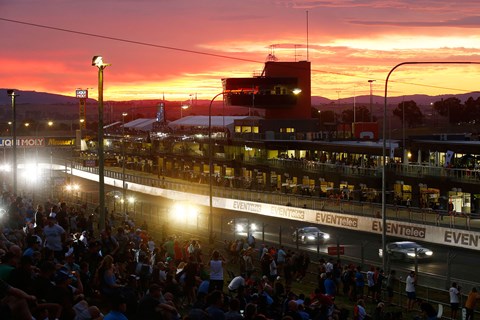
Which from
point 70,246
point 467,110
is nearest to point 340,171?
point 70,246

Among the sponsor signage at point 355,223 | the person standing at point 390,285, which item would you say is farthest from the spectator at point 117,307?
the sponsor signage at point 355,223

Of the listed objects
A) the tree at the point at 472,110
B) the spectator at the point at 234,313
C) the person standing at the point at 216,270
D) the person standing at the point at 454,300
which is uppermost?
the tree at the point at 472,110

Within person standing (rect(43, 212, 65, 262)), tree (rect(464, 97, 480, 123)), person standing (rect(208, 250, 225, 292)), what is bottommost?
person standing (rect(208, 250, 225, 292))

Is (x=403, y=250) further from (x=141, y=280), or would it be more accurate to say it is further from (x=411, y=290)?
(x=141, y=280)

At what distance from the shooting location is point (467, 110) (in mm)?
195625

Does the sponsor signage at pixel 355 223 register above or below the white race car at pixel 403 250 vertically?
above

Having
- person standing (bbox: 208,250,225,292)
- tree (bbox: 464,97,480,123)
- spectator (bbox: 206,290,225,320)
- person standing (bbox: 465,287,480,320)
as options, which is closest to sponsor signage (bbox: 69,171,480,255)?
person standing (bbox: 465,287,480,320)

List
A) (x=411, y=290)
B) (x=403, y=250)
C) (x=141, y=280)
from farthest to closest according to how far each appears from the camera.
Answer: (x=403, y=250) < (x=411, y=290) < (x=141, y=280)

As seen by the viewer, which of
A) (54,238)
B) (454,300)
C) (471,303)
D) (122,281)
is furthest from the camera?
(454,300)

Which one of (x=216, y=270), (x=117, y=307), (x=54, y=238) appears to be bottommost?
(x=216, y=270)

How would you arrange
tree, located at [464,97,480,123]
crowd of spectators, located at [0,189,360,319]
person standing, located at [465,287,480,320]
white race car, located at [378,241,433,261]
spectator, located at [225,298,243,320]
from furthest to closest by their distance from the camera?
tree, located at [464,97,480,123] < white race car, located at [378,241,433,261] < person standing, located at [465,287,480,320] < spectator, located at [225,298,243,320] < crowd of spectators, located at [0,189,360,319]

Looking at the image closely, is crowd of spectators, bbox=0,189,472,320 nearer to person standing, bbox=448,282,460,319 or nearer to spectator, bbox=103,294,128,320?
spectator, bbox=103,294,128,320

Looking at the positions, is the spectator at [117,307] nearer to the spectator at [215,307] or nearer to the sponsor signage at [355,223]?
the spectator at [215,307]

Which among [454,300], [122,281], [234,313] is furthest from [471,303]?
[234,313]
